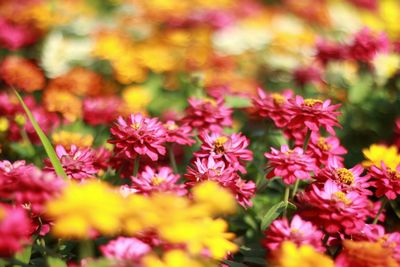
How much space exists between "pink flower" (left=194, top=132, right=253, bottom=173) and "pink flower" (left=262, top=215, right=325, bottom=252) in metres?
0.30

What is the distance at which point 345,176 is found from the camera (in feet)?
4.90

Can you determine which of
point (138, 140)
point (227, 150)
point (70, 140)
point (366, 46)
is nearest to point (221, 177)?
point (227, 150)

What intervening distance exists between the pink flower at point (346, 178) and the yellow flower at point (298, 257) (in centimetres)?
37

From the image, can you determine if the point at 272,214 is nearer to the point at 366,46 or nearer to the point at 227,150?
the point at 227,150

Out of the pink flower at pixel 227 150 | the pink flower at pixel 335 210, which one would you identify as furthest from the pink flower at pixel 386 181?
the pink flower at pixel 227 150

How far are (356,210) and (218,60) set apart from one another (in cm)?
196

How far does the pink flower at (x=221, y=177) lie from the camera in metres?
1.44

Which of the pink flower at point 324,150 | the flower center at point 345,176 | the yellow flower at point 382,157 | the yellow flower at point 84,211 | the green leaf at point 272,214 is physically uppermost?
the yellow flower at point 84,211

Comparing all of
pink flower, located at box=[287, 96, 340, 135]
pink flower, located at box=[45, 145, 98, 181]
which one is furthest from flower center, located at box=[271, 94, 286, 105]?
pink flower, located at box=[45, 145, 98, 181]

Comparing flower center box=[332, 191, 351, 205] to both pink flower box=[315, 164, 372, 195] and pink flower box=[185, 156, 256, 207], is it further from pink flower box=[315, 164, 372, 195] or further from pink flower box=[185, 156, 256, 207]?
pink flower box=[185, 156, 256, 207]

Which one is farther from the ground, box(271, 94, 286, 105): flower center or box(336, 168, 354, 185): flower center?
box(271, 94, 286, 105): flower center

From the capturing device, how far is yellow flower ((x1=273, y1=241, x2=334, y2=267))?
1.08 metres

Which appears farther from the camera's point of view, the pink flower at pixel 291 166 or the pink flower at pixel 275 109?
the pink flower at pixel 275 109

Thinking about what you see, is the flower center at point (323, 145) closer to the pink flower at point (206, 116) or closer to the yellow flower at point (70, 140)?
the pink flower at point (206, 116)
